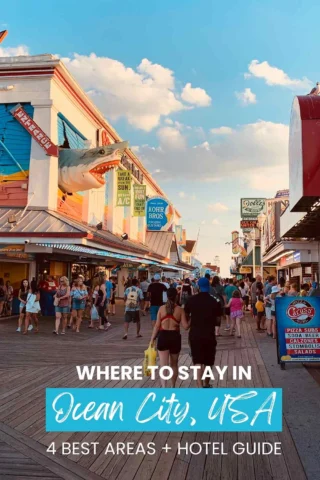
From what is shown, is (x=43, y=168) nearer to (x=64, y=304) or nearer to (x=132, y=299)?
(x=64, y=304)

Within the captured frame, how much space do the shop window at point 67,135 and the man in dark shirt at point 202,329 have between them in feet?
51.0

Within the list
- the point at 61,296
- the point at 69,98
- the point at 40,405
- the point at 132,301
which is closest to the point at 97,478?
the point at 40,405

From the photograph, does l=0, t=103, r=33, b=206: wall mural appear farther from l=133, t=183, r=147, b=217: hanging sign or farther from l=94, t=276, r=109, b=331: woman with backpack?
l=133, t=183, r=147, b=217: hanging sign

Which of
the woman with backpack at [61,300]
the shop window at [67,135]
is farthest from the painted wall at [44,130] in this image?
the woman with backpack at [61,300]

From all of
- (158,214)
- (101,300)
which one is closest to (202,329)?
(101,300)

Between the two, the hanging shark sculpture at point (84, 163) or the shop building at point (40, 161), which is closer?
the shop building at point (40, 161)

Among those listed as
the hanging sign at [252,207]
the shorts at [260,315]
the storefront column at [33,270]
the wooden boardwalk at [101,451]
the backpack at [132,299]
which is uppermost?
the hanging sign at [252,207]

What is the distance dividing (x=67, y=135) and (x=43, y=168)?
267 centimetres

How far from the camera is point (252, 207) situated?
154ft

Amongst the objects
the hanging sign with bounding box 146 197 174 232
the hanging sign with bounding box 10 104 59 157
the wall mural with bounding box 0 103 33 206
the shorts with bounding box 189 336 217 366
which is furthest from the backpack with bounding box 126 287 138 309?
the hanging sign with bounding box 146 197 174 232

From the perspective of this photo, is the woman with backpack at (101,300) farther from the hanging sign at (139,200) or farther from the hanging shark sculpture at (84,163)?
the hanging sign at (139,200)

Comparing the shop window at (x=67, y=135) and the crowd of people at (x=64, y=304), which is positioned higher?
the shop window at (x=67, y=135)

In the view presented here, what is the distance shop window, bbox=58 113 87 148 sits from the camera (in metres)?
20.4

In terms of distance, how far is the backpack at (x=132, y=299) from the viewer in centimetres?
1291
